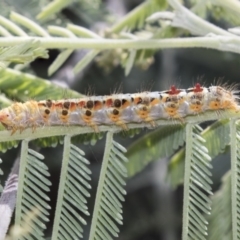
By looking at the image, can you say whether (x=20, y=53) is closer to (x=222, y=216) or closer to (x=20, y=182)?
(x=20, y=182)

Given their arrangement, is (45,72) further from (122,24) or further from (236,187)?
(236,187)


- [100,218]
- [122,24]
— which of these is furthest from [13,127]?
[122,24]

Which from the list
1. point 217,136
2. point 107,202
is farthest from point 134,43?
point 107,202

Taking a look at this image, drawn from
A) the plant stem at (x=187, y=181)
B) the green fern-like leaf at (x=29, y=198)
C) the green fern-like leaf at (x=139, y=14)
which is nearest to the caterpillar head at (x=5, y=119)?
the green fern-like leaf at (x=29, y=198)

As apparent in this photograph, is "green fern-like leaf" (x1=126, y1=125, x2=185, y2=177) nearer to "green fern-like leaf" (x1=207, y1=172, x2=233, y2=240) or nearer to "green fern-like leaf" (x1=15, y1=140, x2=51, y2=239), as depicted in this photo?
"green fern-like leaf" (x1=207, y1=172, x2=233, y2=240)

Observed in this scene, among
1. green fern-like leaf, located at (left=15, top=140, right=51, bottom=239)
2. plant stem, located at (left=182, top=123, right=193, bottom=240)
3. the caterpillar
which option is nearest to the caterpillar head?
the caterpillar

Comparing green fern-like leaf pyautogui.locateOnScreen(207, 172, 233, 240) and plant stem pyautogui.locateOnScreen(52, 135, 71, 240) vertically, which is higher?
green fern-like leaf pyautogui.locateOnScreen(207, 172, 233, 240)

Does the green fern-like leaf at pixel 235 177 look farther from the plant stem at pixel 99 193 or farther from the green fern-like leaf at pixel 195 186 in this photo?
the plant stem at pixel 99 193
